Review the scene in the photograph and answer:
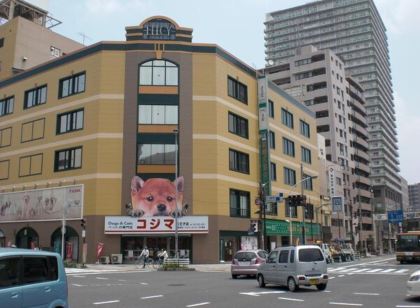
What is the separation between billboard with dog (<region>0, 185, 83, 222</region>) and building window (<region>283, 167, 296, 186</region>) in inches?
1033

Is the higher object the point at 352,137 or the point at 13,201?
the point at 352,137

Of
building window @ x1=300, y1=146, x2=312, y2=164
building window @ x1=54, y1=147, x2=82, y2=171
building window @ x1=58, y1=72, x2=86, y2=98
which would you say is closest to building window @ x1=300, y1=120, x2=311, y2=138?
building window @ x1=300, y1=146, x2=312, y2=164

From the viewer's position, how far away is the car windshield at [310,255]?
19328mm

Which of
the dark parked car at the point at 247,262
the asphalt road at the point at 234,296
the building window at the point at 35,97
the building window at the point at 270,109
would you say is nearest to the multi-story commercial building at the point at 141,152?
the building window at the point at 35,97

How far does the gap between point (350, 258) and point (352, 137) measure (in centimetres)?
6139

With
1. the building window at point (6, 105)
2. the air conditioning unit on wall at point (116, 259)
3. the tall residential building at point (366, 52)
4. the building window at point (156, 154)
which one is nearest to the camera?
the air conditioning unit on wall at point (116, 259)

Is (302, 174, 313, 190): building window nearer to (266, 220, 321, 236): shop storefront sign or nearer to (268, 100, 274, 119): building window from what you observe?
(266, 220, 321, 236): shop storefront sign

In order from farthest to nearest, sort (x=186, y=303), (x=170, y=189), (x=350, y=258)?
(x=350, y=258)
(x=170, y=189)
(x=186, y=303)

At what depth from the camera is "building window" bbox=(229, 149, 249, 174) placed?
158 ft

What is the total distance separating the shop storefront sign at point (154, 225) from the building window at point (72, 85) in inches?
547

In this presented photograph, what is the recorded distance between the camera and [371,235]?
4510 inches

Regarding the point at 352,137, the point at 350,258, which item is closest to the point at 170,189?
the point at 350,258

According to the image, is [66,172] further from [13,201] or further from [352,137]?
[352,137]

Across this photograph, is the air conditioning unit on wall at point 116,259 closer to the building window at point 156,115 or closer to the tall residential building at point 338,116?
the building window at point 156,115
